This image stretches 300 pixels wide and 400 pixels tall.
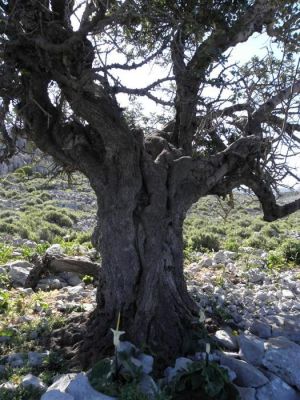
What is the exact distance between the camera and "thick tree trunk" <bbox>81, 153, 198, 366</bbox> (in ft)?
16.1

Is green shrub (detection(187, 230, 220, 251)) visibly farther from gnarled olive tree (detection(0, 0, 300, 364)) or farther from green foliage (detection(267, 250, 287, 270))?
gnarled olive tree (detection(0, 0, 300, 364))

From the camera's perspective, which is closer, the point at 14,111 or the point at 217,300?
the point at 14,111

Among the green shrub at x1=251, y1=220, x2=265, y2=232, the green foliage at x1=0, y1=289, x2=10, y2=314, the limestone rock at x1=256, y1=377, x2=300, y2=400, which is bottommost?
the limestone rock at x1=256, y1=377, x2=300, y2=400

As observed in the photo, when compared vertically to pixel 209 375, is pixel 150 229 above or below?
above

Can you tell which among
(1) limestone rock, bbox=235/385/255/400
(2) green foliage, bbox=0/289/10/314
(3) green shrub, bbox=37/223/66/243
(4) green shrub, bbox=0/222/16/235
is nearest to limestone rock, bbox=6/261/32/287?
(2) green foliage, bbox=0/289/10/314

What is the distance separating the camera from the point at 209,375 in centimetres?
401

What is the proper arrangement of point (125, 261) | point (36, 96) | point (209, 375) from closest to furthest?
point (209, 375) → point (125, 261) → point (36, 96)

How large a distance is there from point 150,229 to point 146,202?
0.31m

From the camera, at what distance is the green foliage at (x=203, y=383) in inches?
155

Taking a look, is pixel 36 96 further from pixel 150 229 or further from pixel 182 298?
pixel 182 298

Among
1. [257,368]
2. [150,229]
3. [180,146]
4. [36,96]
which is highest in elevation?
[36,96]

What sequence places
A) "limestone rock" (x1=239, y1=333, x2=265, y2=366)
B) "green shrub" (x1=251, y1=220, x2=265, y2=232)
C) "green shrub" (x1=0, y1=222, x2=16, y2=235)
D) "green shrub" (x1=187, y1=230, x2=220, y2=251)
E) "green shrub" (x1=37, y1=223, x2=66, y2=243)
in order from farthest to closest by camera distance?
"green shrub" (x1=251, y1=220, x2=265, y2=232)
"green shrub" (x1=0, y1=222, x2=16, y2=235)
"green shrub" (x1=37, y1=223, x2=66, y2=243)
"green shrub" (x1=187, y1=230, x2=220, y2=251)
"limestone rock" (x1=239, y1=333, x2=265, y2=366)

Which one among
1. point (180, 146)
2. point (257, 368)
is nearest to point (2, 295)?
point (180, 146)

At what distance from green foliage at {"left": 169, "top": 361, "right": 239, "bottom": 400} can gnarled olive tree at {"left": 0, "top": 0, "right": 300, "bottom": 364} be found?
69 cm
